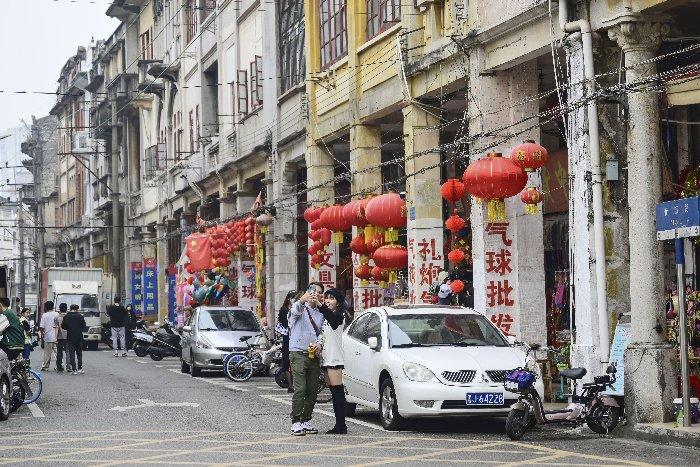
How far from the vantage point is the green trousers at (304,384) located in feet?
56.6

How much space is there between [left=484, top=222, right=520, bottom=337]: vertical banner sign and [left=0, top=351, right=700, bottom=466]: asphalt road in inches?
135

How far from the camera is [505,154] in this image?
77.2 ft

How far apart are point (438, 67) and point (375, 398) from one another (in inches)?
363

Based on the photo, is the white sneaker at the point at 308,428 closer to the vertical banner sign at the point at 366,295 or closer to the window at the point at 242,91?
the vertical banner sign at the point at 366,295

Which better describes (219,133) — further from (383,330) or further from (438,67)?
(383,330)

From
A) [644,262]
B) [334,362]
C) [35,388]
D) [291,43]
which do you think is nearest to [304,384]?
[334,362]

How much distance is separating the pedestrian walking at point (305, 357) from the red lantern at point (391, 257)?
367 inches

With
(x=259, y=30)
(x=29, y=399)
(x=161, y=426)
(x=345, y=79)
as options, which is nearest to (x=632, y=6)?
(x=161, y=426)

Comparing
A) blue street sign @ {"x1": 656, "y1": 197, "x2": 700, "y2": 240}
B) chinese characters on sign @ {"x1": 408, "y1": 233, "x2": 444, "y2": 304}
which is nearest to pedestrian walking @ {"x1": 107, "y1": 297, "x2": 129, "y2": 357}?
chinese characters on sign @ {"x1": 408, "y1": 233, "x2": 444, "y2": 304}

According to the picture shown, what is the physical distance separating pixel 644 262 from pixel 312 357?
14.1 ft

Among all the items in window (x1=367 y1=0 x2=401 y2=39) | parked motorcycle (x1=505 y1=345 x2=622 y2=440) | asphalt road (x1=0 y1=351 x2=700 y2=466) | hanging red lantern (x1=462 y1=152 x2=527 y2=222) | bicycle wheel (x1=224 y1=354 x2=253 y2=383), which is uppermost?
window (x1=367 y1=0 x2=401 y2=39)

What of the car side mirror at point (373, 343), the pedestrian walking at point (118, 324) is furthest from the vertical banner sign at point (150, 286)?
the car side mirror at point (373, 343)

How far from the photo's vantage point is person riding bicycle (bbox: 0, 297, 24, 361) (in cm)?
2116

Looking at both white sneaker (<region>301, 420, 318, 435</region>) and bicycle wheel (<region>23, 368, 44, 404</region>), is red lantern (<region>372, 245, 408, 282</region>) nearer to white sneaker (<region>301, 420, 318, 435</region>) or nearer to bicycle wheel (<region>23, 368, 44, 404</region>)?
bicycle wheel (<region>23, 368, 44, 404</region>)
